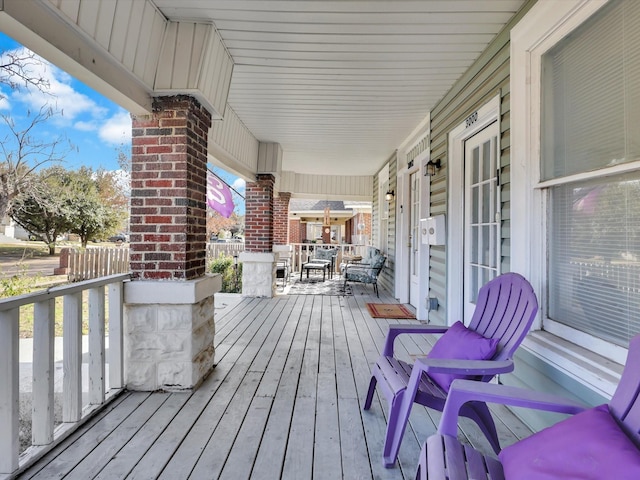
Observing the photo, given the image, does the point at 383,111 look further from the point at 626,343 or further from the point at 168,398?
the point at 168,398

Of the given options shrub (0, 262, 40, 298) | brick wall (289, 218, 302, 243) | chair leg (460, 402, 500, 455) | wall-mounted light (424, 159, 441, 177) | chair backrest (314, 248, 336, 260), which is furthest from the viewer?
brick wall (289, 218, 302, 243)

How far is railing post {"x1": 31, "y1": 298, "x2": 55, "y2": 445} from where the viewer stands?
1715 millimetres

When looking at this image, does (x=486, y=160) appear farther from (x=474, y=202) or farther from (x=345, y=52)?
(x=345, y=52)

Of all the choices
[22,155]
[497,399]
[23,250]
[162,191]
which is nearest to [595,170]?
Answer: [497,399]

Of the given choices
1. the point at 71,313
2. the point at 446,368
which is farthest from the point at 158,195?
the point at 446,368

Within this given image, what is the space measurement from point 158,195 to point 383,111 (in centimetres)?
278

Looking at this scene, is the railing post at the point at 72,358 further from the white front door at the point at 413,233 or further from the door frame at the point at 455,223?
the white front door at the point at 413,233

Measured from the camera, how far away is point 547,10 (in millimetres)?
1878

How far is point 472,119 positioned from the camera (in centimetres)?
296

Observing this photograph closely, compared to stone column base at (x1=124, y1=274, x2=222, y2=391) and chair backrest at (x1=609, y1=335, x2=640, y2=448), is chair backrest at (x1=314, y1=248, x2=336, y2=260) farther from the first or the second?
chair backrest at (x1=609, y1=335, x2=640, y2=448)

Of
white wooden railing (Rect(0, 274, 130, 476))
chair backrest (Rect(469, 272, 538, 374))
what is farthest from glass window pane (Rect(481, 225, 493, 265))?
white wooden railing (Rect(0, 274, 130, 476))

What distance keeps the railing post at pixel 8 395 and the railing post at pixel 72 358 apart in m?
0.36

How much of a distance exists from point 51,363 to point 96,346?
1.23ft

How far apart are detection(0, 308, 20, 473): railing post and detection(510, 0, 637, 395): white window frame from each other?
256 cm
